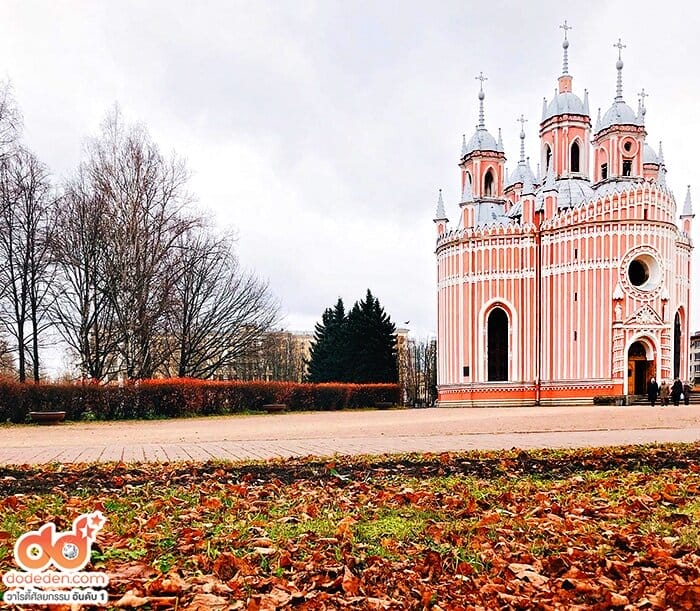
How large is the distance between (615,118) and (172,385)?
33189mm

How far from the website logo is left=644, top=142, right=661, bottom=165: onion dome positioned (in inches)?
2126

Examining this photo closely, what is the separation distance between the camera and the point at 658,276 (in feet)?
132

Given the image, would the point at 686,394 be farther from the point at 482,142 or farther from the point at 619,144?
the point at 482,142

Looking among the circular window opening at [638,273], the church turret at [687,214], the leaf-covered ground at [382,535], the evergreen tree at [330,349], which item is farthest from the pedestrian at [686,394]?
the leaf-covered ground at [382,535]

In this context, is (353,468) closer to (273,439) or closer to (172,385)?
(273,439)

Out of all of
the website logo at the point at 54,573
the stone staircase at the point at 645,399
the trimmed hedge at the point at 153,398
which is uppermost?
the website logo at the point at 54,573

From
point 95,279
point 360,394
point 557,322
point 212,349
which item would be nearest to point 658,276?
point 557,322

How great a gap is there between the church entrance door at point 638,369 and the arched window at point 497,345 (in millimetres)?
7423

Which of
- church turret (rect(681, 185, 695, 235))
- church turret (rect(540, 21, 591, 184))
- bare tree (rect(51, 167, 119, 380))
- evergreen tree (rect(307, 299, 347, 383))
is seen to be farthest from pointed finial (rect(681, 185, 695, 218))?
bare tree (rect(51, 167, 119, 380))

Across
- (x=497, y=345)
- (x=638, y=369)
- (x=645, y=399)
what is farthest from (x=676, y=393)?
(x=497, y=345)

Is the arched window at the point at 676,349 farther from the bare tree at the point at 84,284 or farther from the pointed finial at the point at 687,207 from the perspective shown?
the bare tree at the point at 84,284

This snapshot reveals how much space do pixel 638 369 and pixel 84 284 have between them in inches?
1236

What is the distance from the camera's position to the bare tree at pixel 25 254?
29.0m

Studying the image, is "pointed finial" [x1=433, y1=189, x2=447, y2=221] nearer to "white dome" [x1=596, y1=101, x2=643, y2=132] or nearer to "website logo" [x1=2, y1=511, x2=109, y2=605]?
"white dome" [x1=596, y1=101, x2=643, y2=132]
